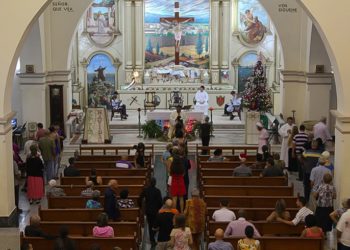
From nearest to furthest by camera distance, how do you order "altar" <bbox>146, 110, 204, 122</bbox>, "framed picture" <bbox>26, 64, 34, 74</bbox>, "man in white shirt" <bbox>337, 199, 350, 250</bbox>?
"man in white shirt" <bbox>337, 199, 350, 250</bbox> < "framed picture" <bbox>26, 64, 34, 74</bbox> < "altar" <bbox>146, 110, 204, 122</bbox>

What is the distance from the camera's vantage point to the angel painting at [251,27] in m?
33.3

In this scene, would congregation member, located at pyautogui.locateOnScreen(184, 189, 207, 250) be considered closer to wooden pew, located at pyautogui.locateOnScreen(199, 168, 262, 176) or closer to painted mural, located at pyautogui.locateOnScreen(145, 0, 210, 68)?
wooden pew, located at pyautogui.locateOnScreen(199, 168, 262, 176)

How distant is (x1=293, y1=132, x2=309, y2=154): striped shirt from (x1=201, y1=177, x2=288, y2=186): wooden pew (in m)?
3.19

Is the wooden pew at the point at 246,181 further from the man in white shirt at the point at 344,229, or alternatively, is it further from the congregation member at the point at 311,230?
the congregation member at the point at 311,230

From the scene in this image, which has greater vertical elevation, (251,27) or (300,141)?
(251,27)

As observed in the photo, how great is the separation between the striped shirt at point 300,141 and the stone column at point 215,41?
1407 centimetres

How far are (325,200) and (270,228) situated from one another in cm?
180

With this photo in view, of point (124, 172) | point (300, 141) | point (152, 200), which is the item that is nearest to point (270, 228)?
point (152, 200)

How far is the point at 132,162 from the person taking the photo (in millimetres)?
18938

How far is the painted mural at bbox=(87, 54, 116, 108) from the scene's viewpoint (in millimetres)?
33125

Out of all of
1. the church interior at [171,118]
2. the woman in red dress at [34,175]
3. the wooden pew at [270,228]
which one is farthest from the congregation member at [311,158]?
the woman in red dress at [34,175]

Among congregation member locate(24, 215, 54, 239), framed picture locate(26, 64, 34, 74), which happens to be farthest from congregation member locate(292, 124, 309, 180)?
framed picture locate(26, 64, 34, 74)

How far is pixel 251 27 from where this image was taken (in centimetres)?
3331

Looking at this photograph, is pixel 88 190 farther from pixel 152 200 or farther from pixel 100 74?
pixel 100 74
